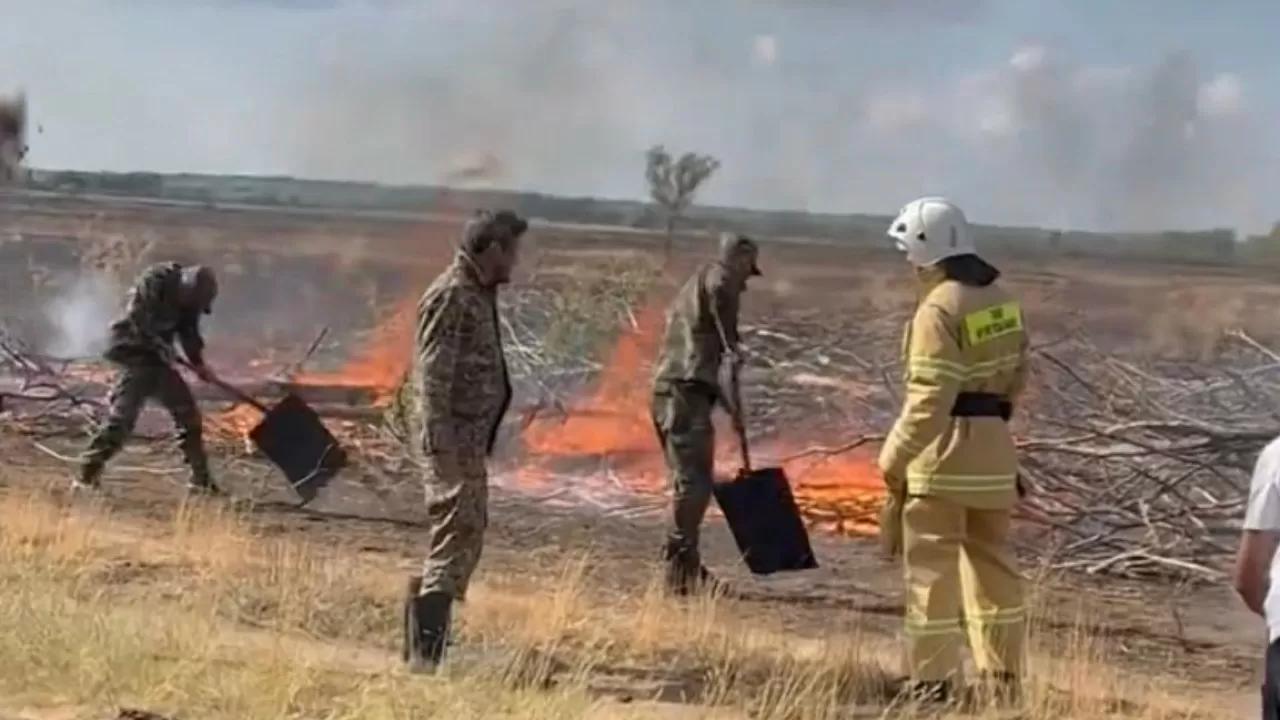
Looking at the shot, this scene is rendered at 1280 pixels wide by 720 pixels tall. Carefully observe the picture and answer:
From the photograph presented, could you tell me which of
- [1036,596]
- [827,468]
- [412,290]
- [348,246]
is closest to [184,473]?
[827,468]

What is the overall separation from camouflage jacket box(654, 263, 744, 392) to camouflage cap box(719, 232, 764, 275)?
7cm

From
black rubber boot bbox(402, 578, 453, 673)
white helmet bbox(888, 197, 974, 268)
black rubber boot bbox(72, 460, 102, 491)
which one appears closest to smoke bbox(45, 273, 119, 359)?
black rubber boot bbox(72, 460, 102, 491)

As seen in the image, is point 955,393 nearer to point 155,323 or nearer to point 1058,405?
point 1058,405

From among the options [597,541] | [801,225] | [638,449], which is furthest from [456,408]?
[801,225]

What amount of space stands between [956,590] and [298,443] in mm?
5023

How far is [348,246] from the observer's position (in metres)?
27.5

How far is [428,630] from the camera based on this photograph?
656 cm

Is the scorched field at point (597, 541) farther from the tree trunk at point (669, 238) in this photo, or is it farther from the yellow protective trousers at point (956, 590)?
the tree trunk at point (669, 238)

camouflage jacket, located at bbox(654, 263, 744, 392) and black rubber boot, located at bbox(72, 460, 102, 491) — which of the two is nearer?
camouflage jacket, located at bbox(654, 263, 744, 392)

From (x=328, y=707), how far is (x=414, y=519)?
5.42 meters

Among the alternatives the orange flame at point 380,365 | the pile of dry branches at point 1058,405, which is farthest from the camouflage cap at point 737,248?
the orange flame at point 380,365

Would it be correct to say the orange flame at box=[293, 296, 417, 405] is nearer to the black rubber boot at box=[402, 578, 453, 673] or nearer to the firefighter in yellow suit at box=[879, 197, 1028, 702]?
the black rubber boot at box=[402, 578, 453, 673]

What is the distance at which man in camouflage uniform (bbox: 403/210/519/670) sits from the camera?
6.48 meters

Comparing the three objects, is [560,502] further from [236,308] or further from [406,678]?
[236,308]
